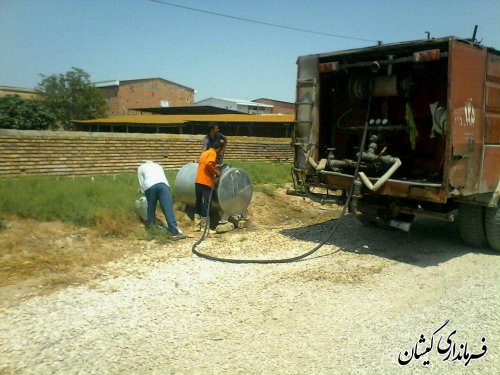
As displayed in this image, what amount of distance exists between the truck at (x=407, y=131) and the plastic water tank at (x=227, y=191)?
1479 mm

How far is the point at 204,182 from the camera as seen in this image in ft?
27.4

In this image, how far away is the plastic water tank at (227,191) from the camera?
8.47 m

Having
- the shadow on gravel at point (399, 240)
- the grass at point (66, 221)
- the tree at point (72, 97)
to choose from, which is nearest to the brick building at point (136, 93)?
the tree at point (72, 97)

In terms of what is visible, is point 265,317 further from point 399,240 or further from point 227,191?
point 227,191

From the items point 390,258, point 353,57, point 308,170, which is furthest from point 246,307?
point 353,57

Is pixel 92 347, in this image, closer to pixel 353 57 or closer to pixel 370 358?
pixel 370 358

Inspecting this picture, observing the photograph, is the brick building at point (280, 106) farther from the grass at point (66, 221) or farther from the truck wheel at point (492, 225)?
the truck wheel at point (492, 225)

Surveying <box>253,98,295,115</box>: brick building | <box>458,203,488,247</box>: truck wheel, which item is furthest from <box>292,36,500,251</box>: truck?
<box>253,98,295,115</box>: brick building

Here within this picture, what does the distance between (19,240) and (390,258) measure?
5414 millimetres

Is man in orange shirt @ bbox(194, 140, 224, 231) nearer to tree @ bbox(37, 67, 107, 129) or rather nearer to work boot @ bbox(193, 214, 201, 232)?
work boot @ bbox(193, 214, 201, 232)

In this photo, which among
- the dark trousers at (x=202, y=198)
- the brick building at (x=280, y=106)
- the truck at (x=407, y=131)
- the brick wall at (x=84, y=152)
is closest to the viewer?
the truck at (x=407, y=131)

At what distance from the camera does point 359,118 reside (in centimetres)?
810

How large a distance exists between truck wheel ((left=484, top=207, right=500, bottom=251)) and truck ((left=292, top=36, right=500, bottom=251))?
1cm

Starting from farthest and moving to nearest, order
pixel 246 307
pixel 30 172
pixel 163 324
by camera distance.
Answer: pixel 30 172, pixel 246 307, pixel 163 324
